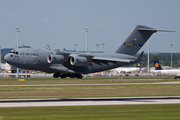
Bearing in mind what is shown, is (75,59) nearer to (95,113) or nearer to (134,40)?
(134,40)

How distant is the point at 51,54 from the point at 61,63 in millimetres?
2495

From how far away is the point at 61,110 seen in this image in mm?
19781

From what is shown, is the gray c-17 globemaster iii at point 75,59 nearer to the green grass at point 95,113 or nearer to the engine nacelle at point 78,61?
the engine nacelle at point 78,61

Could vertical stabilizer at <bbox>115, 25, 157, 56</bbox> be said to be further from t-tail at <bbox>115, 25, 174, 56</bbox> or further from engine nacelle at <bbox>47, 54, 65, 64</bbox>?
engine nacelle at <bbox>47, 54, 65, 64</bbox>

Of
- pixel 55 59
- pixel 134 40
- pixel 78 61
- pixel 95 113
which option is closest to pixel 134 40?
pixel 134 40

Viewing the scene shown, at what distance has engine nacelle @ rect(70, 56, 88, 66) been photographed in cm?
5325

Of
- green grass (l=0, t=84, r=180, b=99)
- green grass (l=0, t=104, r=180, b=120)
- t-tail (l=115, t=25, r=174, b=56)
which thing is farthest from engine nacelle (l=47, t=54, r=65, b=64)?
green grass (l=0, t=104, r=180, b=120)

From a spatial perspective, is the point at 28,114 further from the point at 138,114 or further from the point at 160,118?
the point at 160,118

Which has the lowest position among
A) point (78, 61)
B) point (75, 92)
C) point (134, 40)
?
point (75, 92)

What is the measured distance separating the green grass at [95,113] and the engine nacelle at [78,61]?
105 feet

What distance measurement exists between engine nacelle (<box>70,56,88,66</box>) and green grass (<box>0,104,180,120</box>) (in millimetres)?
31861

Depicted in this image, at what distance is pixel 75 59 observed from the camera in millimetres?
53250

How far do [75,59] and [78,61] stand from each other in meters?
0.62

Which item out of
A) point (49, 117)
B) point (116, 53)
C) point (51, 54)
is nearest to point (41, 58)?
point (51, 54)
